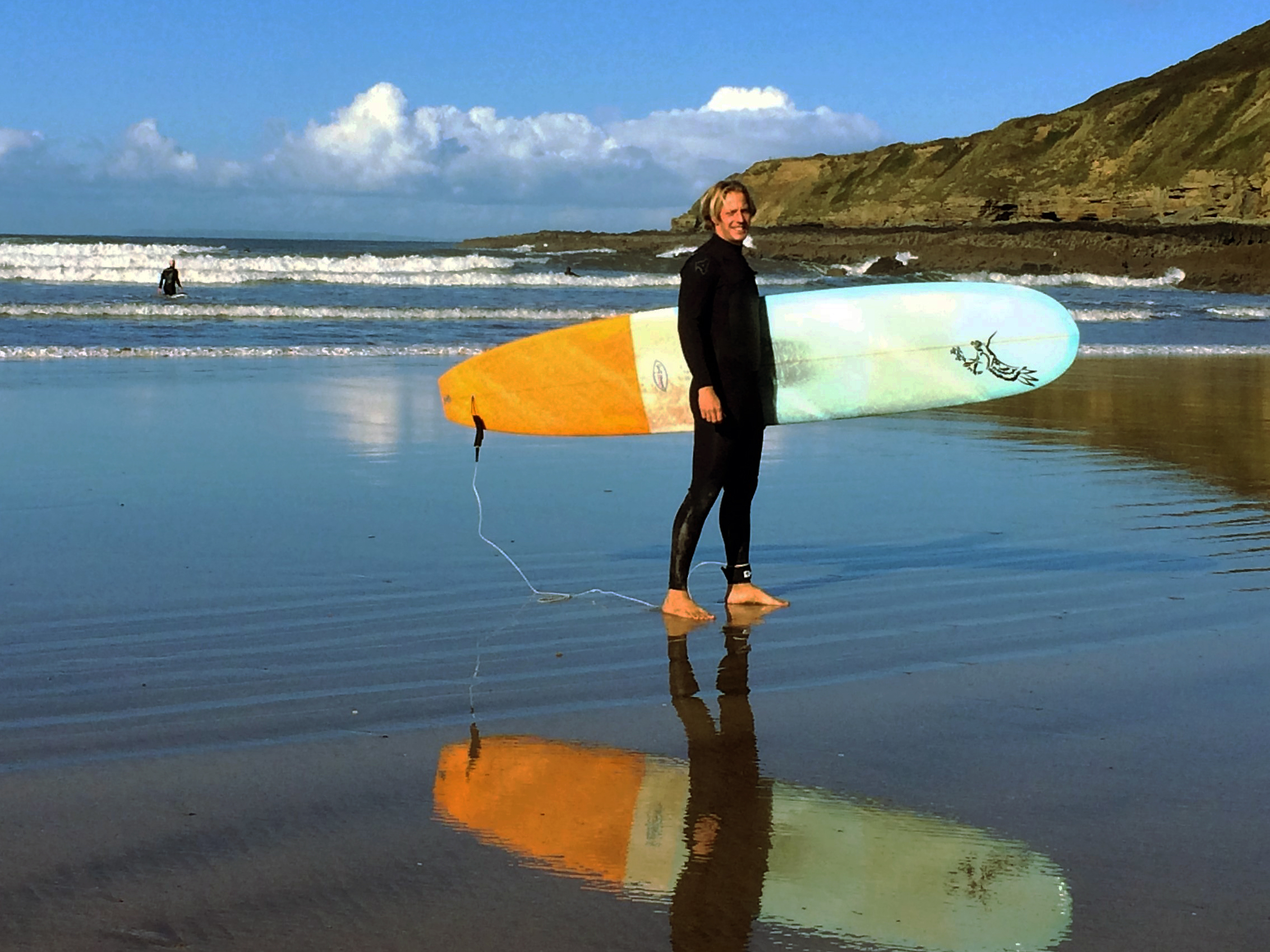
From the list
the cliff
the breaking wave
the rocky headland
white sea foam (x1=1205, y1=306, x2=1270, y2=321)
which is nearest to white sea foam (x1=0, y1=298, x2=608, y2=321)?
the breaking wave

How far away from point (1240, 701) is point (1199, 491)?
388cm

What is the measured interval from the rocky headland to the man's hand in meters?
31.7

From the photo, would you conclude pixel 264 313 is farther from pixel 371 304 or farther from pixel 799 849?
pixel 799 849

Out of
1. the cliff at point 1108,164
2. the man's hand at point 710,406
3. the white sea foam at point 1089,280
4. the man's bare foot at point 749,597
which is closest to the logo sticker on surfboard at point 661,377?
the man's hand at point 710,406

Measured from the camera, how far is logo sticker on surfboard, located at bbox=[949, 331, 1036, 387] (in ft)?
18.5

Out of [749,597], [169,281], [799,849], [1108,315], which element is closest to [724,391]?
[749,597]

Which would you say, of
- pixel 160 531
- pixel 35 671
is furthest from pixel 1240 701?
pixel 160 531

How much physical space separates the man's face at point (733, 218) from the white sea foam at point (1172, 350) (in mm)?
12662

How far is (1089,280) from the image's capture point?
40.4m

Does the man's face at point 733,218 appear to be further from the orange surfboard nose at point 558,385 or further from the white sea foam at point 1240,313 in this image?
the white sea foam at point 1240,313

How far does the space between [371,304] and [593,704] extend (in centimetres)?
2227

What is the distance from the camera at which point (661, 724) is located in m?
3.35

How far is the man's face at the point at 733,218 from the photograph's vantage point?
4.53m

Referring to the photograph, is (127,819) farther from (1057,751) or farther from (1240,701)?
(1240,701)
